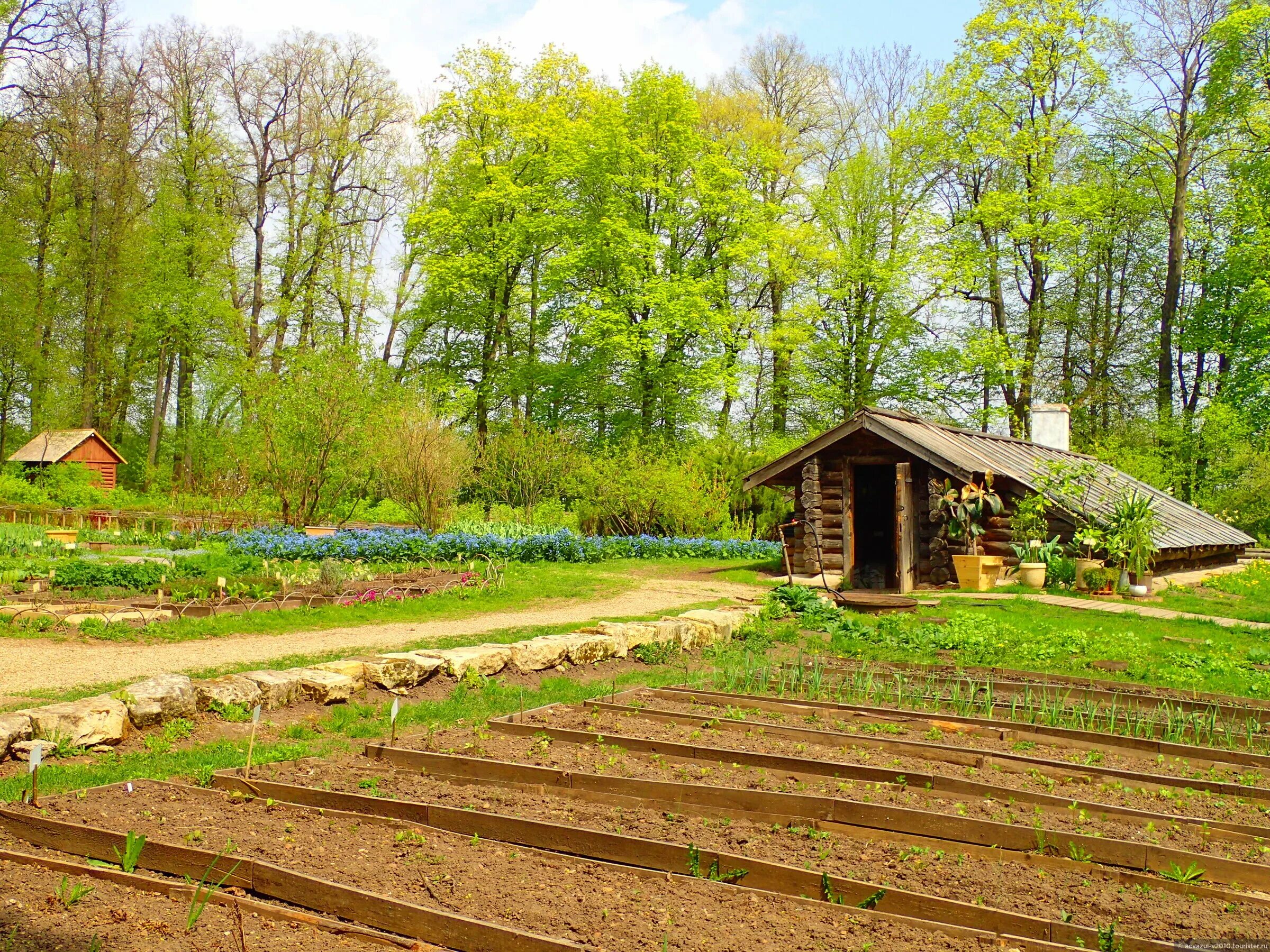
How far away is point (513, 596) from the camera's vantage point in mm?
14344

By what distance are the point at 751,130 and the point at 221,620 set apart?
27014 mm

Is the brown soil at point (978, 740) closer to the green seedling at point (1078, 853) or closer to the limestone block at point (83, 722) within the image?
the green seedling at point (1078, 853)

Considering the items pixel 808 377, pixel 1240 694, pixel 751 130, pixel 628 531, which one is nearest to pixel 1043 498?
pixel 1240 694

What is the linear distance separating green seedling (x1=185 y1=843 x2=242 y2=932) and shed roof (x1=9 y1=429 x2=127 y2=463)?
98.6 ft

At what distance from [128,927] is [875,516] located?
724 inches

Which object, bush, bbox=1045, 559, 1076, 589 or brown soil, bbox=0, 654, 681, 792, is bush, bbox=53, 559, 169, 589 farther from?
bush, bbox=1045, 559, 1076, 589

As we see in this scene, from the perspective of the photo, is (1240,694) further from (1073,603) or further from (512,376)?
(512,376)

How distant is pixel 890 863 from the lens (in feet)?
13.4

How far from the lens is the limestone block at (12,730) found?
5621 mm

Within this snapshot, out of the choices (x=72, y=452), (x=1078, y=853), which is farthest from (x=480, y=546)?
(x=72, y=452)

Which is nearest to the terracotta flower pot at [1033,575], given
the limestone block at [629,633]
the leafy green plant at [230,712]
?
the limestone block at [629,633]

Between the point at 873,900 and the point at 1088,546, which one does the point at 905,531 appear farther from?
the point at 873,900

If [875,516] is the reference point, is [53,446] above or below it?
above

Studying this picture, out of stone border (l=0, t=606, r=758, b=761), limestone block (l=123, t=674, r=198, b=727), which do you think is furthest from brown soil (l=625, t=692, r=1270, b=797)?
limestone block (l=123, t=674, r=198, b=727)
